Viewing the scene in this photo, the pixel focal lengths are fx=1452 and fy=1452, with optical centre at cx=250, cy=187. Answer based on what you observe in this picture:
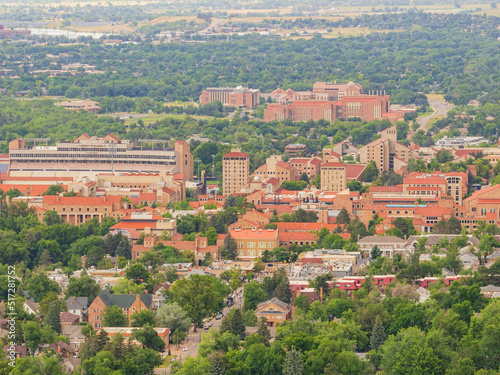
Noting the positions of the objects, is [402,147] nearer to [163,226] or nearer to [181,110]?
[163,226]

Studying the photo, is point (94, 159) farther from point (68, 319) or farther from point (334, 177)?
point (68, 319)

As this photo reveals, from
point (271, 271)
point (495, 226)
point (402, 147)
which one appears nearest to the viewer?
point (271, 271)

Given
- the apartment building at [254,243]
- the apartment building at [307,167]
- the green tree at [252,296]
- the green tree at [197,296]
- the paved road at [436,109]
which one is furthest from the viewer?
the paved road at [436,109]

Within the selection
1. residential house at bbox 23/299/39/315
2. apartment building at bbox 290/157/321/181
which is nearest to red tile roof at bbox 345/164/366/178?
apartment building at bbox 290/157/321/181

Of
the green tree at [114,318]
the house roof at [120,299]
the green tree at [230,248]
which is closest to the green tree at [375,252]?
the green tree at [230,248]

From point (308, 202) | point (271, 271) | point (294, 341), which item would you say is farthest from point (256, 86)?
point (294, 341)

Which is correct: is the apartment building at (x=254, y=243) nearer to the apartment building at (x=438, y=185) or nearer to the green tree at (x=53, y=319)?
the apartment building at (x=438, y=185)

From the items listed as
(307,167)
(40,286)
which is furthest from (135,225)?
(307,167)
